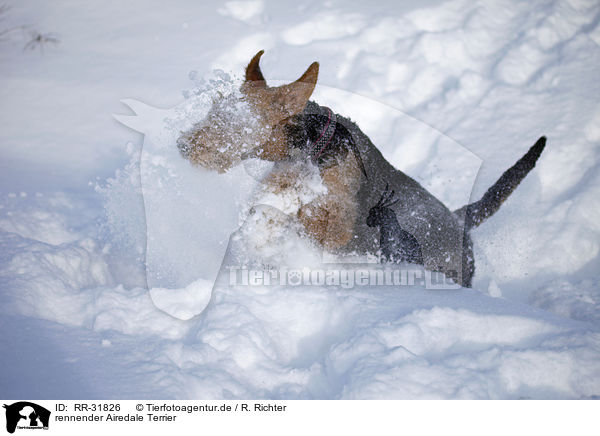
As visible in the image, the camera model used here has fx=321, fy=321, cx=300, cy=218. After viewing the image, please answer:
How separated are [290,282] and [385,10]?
404cm

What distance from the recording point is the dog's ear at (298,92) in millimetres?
1575

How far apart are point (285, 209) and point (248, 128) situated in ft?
1.86

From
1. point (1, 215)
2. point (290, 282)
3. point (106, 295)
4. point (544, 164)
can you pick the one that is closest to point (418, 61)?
point (544, 164)

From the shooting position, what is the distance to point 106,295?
63.3 inches

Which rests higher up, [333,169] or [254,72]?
[254,72]

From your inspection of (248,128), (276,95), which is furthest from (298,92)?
(248,128)

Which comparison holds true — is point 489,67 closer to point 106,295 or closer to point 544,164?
point 544,164

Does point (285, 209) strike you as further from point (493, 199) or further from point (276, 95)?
point (493, 199)

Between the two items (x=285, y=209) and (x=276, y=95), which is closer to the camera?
(x=276, y=95)

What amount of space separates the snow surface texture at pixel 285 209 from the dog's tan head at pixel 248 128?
0.35 feet
